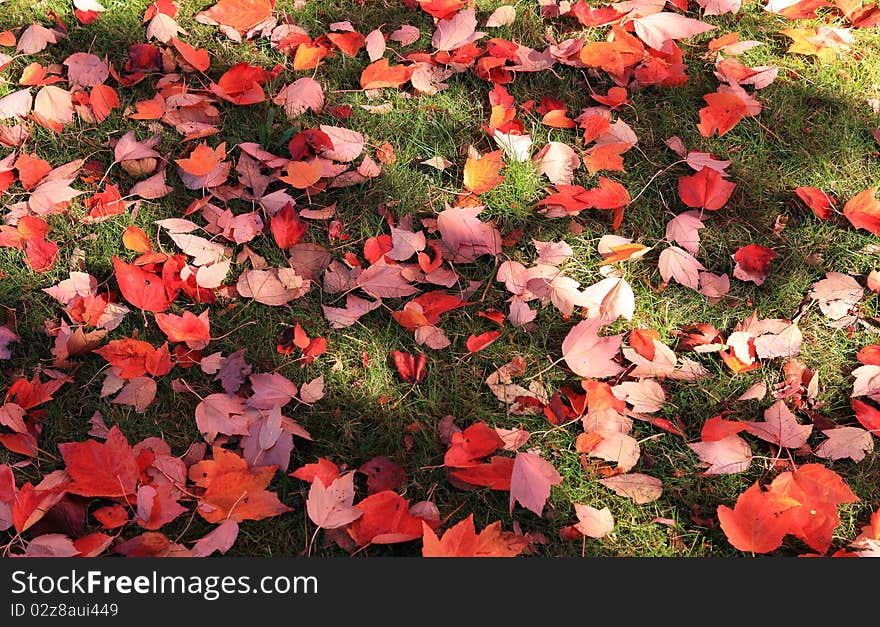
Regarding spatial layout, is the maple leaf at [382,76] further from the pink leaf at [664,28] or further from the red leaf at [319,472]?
the red leaf at [319,472]

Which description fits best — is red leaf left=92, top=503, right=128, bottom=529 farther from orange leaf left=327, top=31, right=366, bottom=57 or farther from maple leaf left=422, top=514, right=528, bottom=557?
orange leaf left=327, top=31, right=366, bottom=57

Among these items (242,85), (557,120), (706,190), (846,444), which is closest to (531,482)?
(846,444)

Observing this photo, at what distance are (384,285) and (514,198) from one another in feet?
1.76

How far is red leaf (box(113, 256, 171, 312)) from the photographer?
2211mm

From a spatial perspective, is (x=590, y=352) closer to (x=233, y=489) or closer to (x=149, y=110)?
(x=233, y=489)

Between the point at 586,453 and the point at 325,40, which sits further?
the point at 325,40

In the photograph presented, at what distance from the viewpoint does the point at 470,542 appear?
5.99 ft

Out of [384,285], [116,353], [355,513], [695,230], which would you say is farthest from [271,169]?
[695,230]

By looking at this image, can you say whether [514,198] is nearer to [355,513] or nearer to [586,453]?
[586,453]

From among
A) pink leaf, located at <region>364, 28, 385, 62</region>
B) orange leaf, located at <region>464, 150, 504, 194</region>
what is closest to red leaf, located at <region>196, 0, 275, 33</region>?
pink leaf, located at <region>364, 28, 385, 62</region>

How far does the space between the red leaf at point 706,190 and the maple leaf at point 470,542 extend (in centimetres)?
120

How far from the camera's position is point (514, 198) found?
2.48 meters

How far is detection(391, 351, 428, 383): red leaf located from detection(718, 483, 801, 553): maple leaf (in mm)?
815

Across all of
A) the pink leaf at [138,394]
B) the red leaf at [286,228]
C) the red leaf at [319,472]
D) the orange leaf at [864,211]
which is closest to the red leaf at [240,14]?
the red leaf at [286,228]
